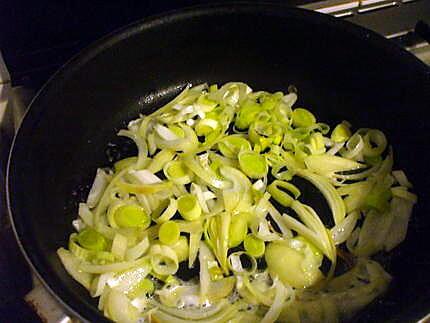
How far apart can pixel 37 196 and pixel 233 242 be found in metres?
0.37

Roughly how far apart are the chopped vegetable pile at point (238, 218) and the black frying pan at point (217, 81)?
0.04 metres

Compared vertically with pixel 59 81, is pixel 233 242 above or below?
below

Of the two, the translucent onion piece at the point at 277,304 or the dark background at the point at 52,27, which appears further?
the dark background at the point at 52,27

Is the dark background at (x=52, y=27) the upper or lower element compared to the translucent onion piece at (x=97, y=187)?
upper

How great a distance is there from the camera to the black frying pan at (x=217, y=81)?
1017mm

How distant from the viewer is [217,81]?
1313 mm

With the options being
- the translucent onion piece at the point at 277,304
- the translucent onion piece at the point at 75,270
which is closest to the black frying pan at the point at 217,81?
the translucent onion piece at the point at 75,270

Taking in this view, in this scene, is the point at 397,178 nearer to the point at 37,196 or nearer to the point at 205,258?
the point at 205,258

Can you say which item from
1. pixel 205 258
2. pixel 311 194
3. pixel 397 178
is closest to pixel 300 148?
pixel 311 194

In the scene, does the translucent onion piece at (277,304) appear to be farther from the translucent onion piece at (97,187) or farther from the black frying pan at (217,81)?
the translucent onion piece at (97,187)

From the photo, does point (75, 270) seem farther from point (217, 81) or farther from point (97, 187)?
point (217, 81)

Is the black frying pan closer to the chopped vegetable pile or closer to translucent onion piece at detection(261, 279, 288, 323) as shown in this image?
the chopped vegetable pile

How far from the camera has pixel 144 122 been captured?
1.21 metres

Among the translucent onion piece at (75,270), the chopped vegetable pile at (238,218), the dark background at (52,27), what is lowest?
the translucent onion piece at (75,270)
